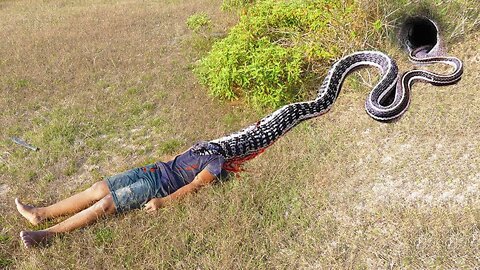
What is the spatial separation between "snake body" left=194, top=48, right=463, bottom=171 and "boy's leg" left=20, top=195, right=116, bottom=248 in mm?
1347

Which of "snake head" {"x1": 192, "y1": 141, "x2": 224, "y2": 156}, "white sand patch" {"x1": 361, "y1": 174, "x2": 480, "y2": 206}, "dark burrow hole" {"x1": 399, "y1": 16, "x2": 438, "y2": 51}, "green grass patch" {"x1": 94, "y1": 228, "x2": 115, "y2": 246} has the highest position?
"dark burrow hole" {"x1": 399, "y1": 16, "x2": 438, "y2": 51}

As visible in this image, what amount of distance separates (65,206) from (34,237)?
23.2 inches

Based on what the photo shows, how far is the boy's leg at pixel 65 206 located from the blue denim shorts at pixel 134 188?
0.58 feet

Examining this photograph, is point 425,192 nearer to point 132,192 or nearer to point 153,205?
point 153,205

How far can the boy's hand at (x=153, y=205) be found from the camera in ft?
15.9

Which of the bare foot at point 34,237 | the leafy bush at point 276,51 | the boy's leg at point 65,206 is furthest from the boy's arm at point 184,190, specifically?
the leafy bush at point 276,51

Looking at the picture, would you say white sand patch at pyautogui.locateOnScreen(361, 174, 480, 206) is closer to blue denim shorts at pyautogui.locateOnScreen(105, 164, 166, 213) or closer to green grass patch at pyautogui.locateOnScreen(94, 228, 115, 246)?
blue denim shorts at pyautogui.locateOnScreen(105, 164, 166, 213)

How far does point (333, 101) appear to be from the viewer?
695 cm

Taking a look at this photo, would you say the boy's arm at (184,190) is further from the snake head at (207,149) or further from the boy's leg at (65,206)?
the boy's leg at (65,206)

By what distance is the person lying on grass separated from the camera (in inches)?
185

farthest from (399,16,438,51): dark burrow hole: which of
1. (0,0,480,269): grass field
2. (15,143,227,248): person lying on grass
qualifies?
(15,143,227,248): person lying on grass

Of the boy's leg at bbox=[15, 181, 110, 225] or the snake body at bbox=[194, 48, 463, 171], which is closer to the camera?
the boy's leg at bbox=[15, 181, 110, 225]

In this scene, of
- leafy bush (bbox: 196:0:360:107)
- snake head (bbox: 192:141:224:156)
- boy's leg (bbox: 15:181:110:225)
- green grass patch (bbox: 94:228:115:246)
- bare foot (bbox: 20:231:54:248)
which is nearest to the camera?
bare foot (bbox: 20:231:54:248)

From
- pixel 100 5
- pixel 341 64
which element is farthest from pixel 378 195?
pixel 100 5
